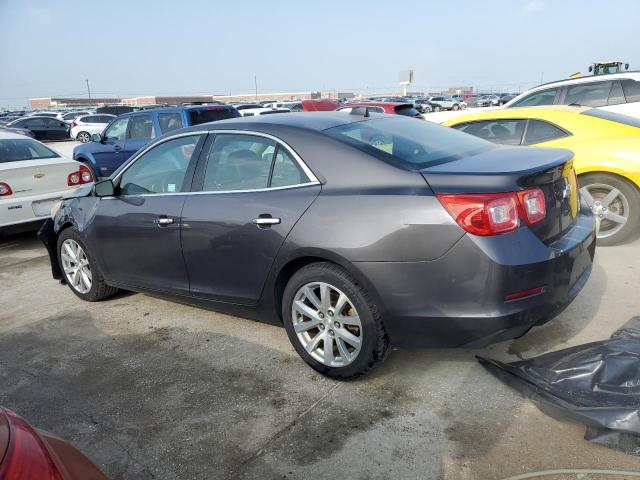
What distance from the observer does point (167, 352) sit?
3.73m

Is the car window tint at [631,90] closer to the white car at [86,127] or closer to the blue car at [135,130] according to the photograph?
the blue car at [135,130]

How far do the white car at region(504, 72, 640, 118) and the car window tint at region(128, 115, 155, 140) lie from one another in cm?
630

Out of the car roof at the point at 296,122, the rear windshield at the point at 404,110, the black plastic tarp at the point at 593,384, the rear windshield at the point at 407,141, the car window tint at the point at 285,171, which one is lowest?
the black plastic tarp at the point at 593,384

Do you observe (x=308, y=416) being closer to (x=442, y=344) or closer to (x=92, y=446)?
(x=442, y=344)

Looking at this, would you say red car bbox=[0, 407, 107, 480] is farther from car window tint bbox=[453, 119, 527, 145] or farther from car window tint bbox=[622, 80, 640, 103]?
car window tint bbox=[622, 80, 640, 103]

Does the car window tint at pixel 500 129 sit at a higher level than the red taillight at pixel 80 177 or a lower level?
higher

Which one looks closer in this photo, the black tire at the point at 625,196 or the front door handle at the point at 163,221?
the front door handle at the point at 163,221

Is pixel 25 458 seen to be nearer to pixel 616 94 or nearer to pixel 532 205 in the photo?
pixel 532 205

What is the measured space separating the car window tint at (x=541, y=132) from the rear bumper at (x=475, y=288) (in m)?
3.09

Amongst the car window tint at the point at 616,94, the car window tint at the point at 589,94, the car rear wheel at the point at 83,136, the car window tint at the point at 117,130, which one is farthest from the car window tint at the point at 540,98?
the car rear wheel at the point at 83,136

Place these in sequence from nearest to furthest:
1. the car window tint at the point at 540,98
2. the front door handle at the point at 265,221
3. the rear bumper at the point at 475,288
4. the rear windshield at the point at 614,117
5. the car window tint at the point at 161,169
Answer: the rear bumper at the point at 475,288 < the front door handle at the point at 265,221 < the car window tint at the point at 161,169 < the rear windshield at the point at 614,117 < the car window tint at the point at 540,98

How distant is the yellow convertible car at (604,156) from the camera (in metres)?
5.03

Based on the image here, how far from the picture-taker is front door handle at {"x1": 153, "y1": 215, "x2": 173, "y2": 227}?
376cm

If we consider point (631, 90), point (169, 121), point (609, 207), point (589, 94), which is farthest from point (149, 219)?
point (631, 90)
